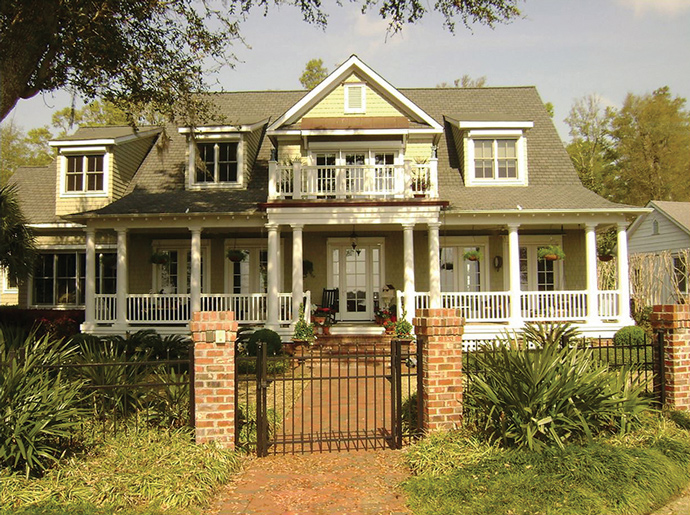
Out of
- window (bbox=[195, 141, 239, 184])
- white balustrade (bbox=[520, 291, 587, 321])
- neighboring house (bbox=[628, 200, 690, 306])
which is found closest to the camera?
white balustrade (bbox=[520, 291, 587, 321])

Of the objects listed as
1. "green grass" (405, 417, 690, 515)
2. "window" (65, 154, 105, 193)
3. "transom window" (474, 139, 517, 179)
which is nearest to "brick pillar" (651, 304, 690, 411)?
"green grass" (405, 417, 690, 515)

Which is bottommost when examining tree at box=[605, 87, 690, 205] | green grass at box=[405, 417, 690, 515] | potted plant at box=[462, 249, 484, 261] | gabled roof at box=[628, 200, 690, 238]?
green grass at box=[405, 417, 690, 515]

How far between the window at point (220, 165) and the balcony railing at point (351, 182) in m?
2.49

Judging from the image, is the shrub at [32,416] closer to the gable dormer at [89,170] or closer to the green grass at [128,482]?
the green grass at [128,482]

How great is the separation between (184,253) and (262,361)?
11431mm

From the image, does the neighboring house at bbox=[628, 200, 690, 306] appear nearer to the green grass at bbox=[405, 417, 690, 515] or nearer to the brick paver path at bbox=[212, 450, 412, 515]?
the green grass at bbox=[405, 417, 690, 515]

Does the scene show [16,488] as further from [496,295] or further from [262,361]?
[496,295]

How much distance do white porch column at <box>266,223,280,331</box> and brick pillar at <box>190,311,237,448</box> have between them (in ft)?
25.9

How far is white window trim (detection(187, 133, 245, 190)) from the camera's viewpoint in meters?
16.2

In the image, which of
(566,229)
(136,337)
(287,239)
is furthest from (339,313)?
(566,229)

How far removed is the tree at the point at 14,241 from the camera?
14.0m

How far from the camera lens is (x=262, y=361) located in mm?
6254

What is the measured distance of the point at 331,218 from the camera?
14109mm

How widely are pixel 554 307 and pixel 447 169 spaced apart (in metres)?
5.30
